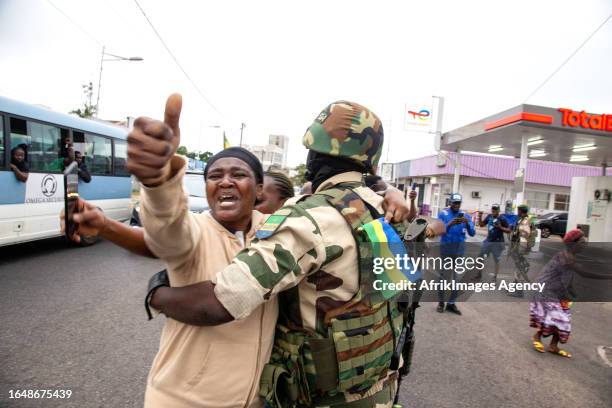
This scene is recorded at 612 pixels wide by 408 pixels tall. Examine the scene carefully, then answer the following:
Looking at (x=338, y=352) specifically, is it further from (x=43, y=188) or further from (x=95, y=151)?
(x=95, y=151)

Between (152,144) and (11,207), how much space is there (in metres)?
7.23

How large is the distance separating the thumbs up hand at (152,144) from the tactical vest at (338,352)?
641 mm

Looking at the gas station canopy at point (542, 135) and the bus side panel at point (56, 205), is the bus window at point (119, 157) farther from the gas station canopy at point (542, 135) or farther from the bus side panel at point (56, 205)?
the gas station canopy at point (542, 135)

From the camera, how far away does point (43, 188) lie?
7090mm

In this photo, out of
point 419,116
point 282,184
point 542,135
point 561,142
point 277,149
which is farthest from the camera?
point 277,149

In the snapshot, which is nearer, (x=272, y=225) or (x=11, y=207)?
(x=272, y=225)

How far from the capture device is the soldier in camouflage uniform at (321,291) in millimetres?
1091

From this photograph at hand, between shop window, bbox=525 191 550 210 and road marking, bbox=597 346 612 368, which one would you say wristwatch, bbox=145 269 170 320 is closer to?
road marking, bbox=597 346 612 368

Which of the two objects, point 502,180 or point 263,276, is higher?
point 502,180

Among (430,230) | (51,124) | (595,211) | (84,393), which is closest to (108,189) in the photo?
(51,124)

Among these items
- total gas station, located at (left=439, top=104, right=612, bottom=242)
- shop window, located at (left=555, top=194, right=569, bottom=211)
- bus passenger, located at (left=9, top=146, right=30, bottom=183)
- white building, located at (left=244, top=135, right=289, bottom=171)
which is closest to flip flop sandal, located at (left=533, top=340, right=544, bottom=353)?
total gas station, located at (left=439, top=104, right=612, bottom=242)

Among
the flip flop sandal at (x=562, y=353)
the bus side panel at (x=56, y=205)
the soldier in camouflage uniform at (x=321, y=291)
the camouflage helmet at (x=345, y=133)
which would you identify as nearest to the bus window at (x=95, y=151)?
the bus side panel at (x=56, y=205)

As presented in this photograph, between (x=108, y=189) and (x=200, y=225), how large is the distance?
30.9ft

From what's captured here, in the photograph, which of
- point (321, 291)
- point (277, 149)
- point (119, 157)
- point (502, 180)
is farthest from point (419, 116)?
point (277, 149)
